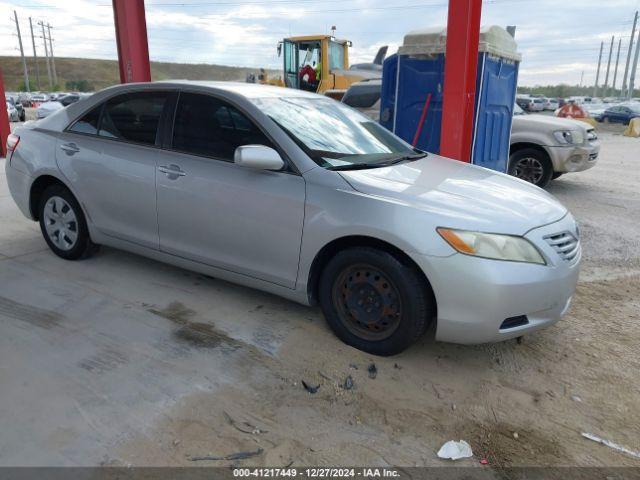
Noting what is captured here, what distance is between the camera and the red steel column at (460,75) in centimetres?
565

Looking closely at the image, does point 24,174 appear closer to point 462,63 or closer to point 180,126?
point 180,126

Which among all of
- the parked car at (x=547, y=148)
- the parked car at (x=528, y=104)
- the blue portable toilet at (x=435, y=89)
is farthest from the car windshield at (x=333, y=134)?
the parked car at (x=528, y=104)

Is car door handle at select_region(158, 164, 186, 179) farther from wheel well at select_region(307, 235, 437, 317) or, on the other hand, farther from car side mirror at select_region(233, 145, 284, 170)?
wheel well at select_region(307, 235, 437, 317)

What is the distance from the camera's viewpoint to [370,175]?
3.35 metres

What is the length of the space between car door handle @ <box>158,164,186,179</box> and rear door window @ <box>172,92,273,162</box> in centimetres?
15

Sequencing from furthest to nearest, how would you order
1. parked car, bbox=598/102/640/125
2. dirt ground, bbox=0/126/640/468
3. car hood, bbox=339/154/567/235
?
parked car, bbox=598/102/640/125 < car hood, bbox=339/154/567/235 < dirt ground, bbox=0/126/640/468

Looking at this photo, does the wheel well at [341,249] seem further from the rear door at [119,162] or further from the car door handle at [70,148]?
the car door handle at [70,148]

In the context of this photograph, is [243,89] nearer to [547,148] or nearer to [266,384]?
[266,384]

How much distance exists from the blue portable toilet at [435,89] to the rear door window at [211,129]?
3914 millimetres

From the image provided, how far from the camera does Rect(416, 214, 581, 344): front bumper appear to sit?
283 centimetres

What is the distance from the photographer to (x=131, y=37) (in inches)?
289

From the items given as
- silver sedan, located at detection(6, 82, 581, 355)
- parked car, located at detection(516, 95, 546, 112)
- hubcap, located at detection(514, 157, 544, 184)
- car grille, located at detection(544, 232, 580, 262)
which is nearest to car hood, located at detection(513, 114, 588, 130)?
hubcap, located at detection(514, 157, 544, 184)

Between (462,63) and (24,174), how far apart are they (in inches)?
182

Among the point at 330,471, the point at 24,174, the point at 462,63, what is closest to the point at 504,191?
the point at 330,471
